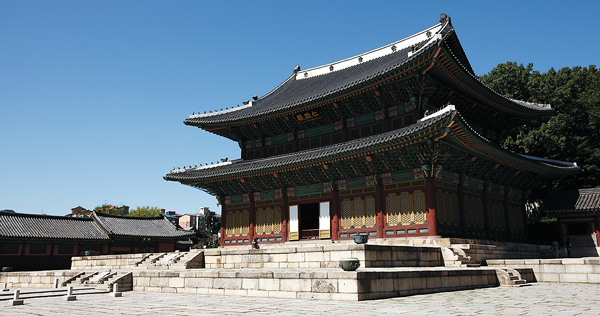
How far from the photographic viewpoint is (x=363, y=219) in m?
24.1

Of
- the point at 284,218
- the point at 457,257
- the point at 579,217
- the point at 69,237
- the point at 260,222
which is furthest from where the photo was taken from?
the point at 69,237

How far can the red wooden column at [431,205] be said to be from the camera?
21.5 metres

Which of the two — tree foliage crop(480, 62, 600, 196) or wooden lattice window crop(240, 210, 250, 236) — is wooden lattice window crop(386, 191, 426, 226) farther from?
tree foliage crop(480, 62, 600, 196)

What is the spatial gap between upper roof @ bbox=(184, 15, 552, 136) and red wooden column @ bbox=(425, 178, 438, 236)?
585cm

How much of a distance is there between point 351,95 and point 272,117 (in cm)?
583

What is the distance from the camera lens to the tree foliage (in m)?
35.8

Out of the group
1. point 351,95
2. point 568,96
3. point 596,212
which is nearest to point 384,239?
point 351,95

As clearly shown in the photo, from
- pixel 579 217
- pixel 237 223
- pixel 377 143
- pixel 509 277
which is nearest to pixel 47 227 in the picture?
pixel 237 223

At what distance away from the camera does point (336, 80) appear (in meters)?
31.1

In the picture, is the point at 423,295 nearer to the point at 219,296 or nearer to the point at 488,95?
the point at 219,296

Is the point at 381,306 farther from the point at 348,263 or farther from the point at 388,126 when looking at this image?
the point at 388,126

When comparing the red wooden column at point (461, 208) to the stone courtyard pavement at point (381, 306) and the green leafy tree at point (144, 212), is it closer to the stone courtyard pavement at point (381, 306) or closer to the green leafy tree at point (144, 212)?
the stone courtyard pavement at point (381, 306)

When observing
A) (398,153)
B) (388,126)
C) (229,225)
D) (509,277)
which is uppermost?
(388,126)

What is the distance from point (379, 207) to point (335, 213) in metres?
2.71
